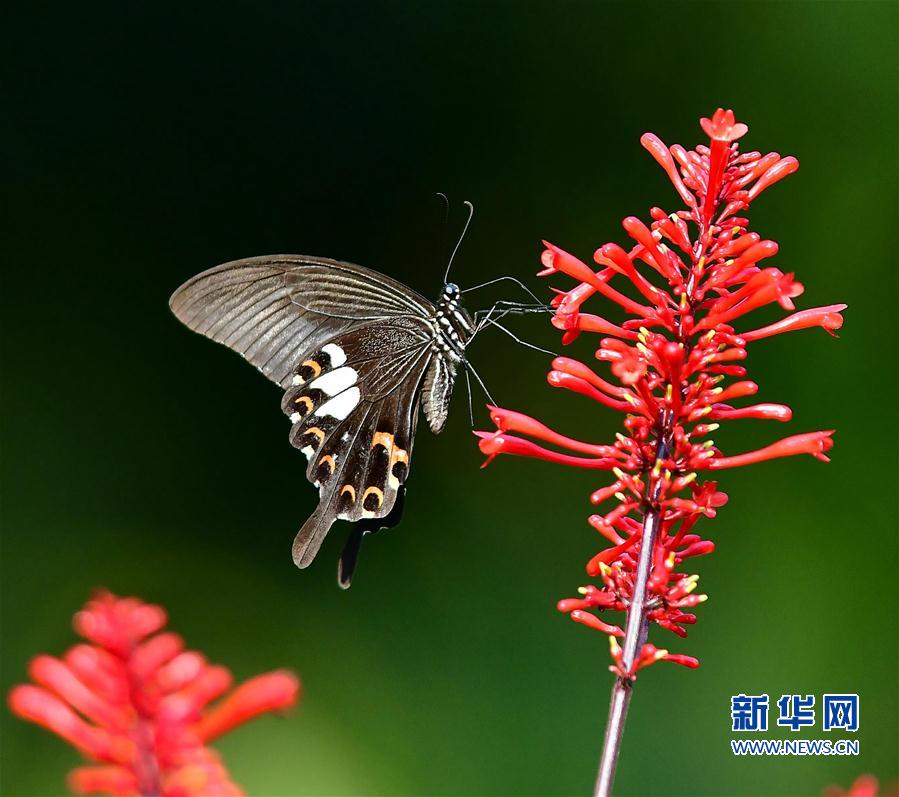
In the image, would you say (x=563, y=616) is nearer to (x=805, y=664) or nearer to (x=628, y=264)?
(x=805, y=664)

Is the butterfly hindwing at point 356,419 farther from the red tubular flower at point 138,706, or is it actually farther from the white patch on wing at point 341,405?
the red tubular flower at point 138,706

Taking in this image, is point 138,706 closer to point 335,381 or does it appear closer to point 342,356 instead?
point 335,381

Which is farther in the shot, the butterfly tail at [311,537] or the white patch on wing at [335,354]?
the white patch on wing at [335,354]

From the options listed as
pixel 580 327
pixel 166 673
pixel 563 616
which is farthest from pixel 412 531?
pixel 166 673

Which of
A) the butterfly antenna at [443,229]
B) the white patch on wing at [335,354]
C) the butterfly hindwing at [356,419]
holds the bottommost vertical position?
the butterfly hindwing at [356,419]

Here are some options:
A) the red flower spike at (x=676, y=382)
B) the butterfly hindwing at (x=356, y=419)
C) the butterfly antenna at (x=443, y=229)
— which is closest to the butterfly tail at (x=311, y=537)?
the butterfly hindwing at (x=356, y=419)

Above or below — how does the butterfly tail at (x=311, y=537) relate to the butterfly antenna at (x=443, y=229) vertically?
below

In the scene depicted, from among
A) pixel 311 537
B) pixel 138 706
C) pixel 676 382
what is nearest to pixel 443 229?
pixel 311 537

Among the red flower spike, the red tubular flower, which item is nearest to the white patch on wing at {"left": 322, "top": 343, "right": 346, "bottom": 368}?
the red flower spike
